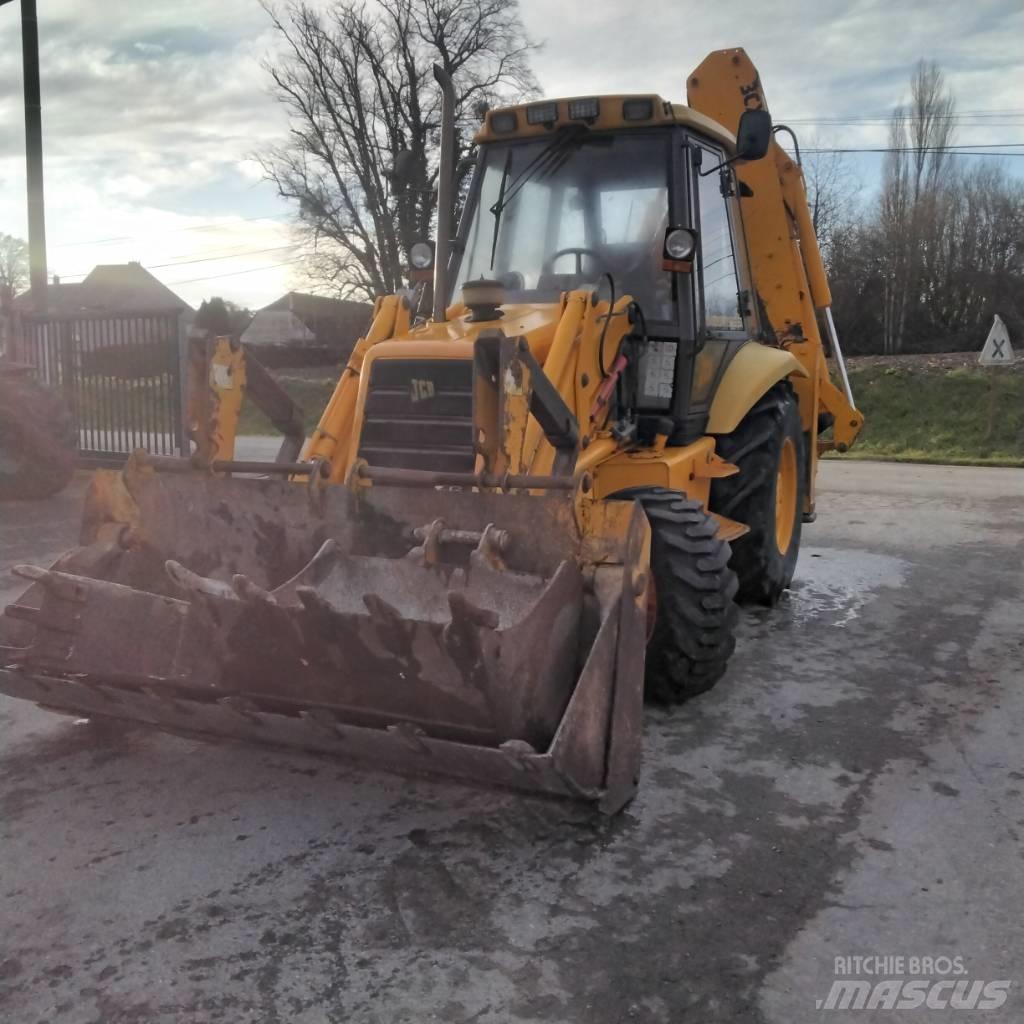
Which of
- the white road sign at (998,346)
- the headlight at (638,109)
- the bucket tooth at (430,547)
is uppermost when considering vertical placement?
the headlight at (638,109)

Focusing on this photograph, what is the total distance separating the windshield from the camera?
201 inches

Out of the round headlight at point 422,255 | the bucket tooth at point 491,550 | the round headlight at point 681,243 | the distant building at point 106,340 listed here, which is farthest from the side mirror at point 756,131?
the distant building at point 106,340

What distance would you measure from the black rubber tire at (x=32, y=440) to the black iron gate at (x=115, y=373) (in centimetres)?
168

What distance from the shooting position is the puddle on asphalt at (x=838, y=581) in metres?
6.50

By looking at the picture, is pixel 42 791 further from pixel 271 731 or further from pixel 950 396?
pixel 950 396

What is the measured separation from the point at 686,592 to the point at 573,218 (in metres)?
2.06

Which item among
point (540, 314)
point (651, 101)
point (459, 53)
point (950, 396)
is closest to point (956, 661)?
point (540, 314)

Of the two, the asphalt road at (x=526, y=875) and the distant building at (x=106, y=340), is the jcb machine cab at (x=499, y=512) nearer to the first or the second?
the asphalt road at (x=526, y=875)

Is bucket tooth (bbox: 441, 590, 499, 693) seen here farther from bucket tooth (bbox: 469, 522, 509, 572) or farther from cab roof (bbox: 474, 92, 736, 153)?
cab roof (bbox: 474, 92, 736, 153)

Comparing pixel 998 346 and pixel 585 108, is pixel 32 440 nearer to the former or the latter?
pixel 585 108

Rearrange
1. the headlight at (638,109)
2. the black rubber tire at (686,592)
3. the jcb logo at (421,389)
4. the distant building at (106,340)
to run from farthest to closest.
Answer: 1. the distant building at (106,340)
2. the headlight at (638,109)
3. the jcb logo at (421,389)
4. the black rubber tire at (686,592)

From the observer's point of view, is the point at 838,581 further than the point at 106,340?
No
